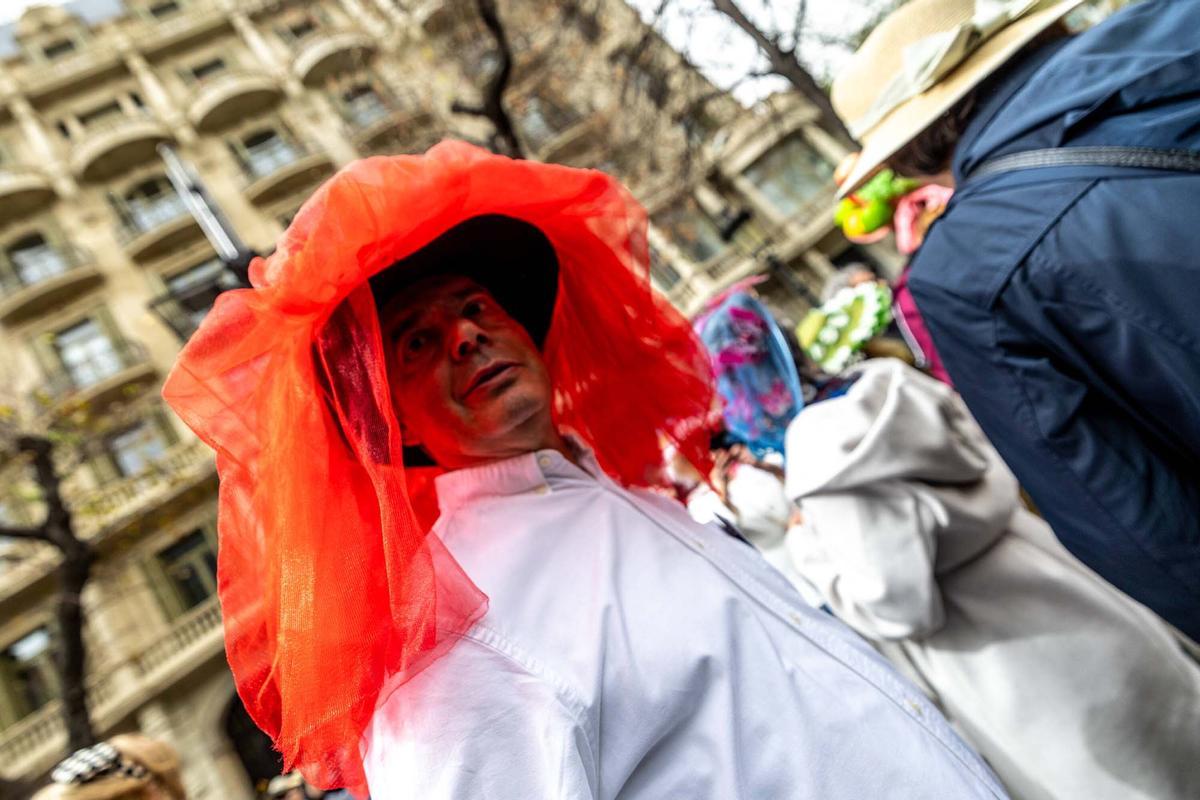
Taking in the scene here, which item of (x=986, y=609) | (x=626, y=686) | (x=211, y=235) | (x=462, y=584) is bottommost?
(x=986, y=609)

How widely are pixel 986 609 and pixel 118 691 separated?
13671 millimetres

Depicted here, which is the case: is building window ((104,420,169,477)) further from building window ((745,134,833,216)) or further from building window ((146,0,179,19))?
building window ((745,134,833,216))

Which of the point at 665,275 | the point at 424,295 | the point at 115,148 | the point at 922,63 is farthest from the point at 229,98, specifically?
the point at 922,63

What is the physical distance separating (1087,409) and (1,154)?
77.1 feet

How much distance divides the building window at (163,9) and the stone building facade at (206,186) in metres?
0.06

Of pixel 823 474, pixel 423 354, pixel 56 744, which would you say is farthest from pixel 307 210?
pixel 56 744

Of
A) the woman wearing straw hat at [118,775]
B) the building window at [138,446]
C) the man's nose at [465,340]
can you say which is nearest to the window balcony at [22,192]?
the building window at [138,446]

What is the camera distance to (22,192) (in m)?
14.8

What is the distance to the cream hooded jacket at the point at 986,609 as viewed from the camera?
167 cm

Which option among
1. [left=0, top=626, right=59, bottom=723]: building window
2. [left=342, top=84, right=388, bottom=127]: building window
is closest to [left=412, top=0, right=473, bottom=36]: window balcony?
[left=342, top=84, right=388, bottom=127]: building window

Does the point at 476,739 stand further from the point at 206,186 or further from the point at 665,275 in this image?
the point at 206,186

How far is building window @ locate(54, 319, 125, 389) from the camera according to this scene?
14.0 m

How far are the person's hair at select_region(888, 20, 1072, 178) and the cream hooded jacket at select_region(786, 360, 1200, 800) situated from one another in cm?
69

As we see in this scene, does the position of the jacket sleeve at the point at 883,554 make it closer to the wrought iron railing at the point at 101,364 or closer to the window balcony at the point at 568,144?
the wrought iron railing at the point at 101,364
